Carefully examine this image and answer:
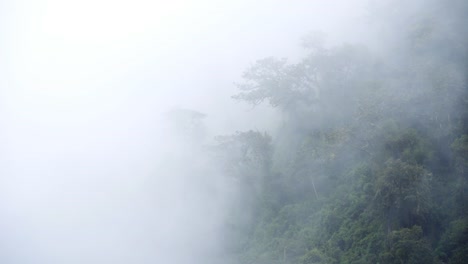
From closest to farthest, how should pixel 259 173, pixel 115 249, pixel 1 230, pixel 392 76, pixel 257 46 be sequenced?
pixel 392 76
pixel 259 173
pixel 115 249
pixel 1 230
pixel 257 46

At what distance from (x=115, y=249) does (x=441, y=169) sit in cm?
3056

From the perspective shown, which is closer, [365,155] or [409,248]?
[409,248]

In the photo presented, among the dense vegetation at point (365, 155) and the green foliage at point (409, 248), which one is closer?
the green foliage at point (409, 248)

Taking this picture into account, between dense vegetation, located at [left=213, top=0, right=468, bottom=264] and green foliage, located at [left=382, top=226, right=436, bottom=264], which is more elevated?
dense vegetation, located at [left=213, top=0, right=468, bottom=264]

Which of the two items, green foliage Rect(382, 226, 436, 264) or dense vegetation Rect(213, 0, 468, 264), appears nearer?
Answer: green foliage Rect(382, 226, 436, 264)

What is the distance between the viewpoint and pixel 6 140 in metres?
64.9

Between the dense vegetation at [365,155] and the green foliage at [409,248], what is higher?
the dense vegetation at [365,155]

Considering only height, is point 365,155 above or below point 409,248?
above

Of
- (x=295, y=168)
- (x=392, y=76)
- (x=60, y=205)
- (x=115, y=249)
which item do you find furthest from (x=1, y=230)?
(x=392, y=76)

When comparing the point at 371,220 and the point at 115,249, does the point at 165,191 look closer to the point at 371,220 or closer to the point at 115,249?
the point at 115,249

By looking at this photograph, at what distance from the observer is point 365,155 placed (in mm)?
26891

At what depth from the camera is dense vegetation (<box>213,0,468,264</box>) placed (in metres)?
20.0

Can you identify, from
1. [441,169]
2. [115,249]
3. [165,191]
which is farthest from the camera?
[165,191]

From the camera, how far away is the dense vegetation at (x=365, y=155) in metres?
20.0
